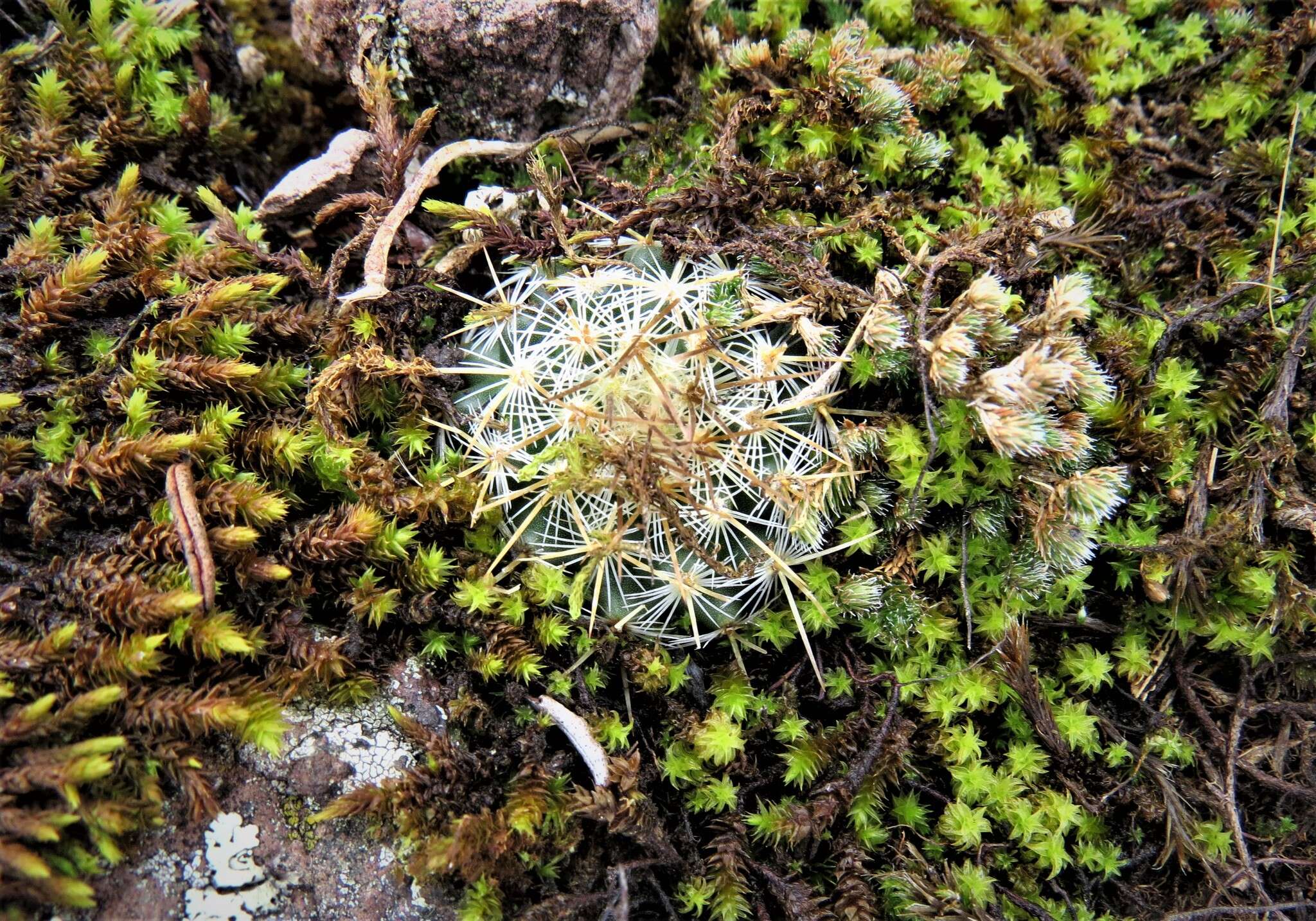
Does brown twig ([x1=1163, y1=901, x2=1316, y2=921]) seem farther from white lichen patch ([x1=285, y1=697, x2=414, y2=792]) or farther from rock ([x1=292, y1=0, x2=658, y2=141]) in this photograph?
rock ([x1=292, y1=0, x2=658, y2=141])

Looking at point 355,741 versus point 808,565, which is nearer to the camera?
point 355,741

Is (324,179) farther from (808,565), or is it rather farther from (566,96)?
(808,565)

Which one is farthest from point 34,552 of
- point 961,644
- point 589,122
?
point 961,644

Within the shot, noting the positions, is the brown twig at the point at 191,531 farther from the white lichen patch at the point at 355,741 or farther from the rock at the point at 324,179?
the rock at the point at 324,179

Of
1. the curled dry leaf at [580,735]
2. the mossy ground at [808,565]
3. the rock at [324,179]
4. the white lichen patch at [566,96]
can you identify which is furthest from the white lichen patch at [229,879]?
the white lichen patch at [566,96]

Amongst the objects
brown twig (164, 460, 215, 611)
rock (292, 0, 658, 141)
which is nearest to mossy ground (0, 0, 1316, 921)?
brown twig (164, 460, 215, 611)

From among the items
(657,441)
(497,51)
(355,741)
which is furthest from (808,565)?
(497,51)

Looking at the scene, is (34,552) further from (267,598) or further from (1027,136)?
(1027,136)
